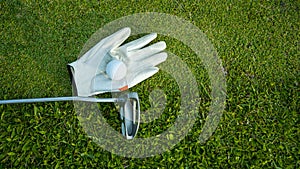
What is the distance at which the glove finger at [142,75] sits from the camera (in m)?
2.52

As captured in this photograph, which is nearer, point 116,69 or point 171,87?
point 116,69

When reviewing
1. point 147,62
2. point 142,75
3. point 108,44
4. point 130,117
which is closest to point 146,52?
point 147,62

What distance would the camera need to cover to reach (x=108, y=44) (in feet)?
8.46

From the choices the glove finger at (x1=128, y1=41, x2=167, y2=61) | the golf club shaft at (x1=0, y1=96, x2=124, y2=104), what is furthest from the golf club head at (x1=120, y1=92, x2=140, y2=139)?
the glove finger at (x1=128, y1=41, x2=167, y2=61)

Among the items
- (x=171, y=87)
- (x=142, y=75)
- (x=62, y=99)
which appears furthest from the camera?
(x=171, y=87)

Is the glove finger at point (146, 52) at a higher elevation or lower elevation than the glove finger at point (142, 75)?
higher

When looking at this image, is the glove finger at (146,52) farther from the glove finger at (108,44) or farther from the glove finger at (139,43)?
the glove finger at (108,44)

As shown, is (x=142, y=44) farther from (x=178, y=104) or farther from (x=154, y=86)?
(x=178, y=104)

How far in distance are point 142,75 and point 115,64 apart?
0.24m

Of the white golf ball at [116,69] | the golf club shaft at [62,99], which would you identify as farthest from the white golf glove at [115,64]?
the golf club shaft at [62,99]

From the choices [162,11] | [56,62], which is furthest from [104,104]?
[162,11]

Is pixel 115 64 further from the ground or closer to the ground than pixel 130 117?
further from the ground

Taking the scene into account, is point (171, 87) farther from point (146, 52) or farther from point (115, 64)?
point (115, 64)

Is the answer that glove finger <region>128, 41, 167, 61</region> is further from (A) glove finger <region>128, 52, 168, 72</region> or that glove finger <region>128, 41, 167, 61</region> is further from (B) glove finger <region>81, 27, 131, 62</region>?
(B) glove finger <region>81, 27, 131, 62</region>
